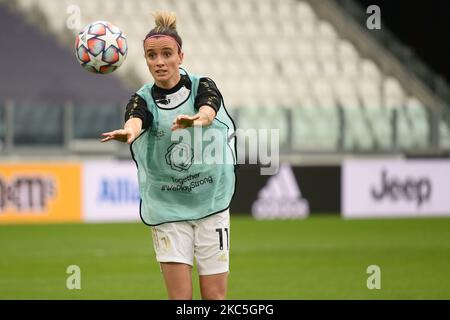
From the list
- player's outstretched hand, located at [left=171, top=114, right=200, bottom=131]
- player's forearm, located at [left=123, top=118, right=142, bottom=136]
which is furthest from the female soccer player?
player's outstretched hand, located at [left=171, top=114, right=200, bottom=131]

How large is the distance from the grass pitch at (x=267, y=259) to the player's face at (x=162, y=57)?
434 cm

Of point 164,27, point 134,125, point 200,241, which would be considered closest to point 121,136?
point 134,125

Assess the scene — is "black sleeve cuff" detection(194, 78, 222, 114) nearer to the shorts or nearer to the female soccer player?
the female soccer player

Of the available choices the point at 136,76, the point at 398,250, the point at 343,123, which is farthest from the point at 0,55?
the point at 398,250

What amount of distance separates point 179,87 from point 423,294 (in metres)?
4.69

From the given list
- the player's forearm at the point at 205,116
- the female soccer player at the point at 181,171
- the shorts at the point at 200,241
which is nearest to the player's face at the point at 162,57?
the female soccer player at the point at 181,171

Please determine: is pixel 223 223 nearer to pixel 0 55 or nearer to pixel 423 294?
pixel 423 294

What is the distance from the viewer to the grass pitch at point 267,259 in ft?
36.8

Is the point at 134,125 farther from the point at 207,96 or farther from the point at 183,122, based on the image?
the point at 207,96

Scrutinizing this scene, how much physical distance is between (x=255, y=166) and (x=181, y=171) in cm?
1384

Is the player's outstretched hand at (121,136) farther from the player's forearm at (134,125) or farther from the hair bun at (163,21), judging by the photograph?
the hair bun at (163,21)

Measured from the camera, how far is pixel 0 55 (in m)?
24.8

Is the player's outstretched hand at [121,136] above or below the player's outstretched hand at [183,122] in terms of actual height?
below

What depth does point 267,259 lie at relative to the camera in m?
14.4
